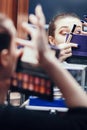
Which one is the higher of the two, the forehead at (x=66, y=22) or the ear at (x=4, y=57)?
the forehead at (x=66, y=22)

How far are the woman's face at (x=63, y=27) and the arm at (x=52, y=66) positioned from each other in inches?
15.2

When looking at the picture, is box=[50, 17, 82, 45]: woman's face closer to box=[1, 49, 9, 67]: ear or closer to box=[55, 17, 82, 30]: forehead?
box=[55, 17, 82, 30]: forehead

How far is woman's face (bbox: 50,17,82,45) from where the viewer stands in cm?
115

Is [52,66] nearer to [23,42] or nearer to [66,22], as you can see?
[23,42]

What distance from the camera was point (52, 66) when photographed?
2.34 ft

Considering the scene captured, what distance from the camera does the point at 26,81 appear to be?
2.33 ft

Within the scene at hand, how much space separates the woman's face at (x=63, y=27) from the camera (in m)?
1.15

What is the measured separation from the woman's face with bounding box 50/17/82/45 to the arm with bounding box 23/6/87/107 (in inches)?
15.2

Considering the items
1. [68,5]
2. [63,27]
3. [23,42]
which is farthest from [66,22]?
[68,5]

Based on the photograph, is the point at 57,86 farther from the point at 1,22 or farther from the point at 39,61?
the point at 1,22

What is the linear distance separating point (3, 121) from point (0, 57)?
14 cm

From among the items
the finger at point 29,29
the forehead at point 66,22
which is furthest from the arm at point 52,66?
the forehead at point 66,22

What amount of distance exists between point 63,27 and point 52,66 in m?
0.48

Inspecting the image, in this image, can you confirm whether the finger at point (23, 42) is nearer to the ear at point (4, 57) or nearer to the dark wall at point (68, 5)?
the ear at point (4, 57)
